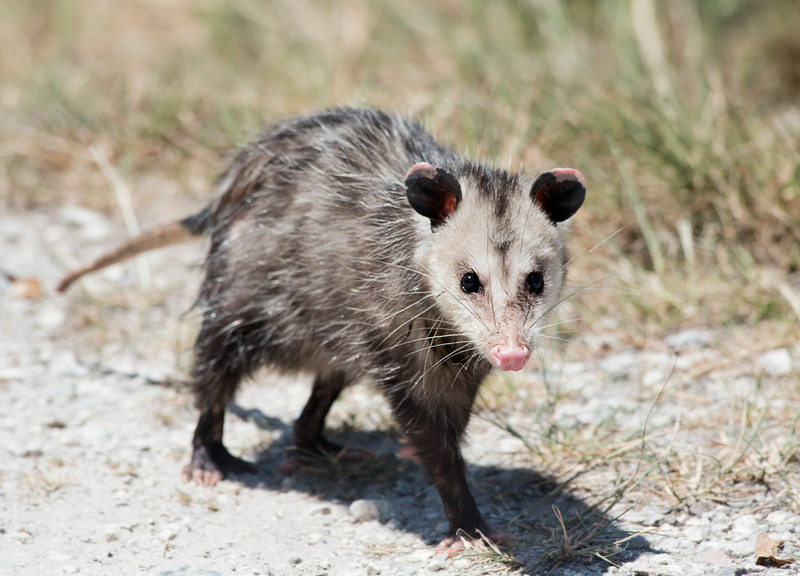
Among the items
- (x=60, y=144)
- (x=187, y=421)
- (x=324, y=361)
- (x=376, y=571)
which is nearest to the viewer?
(x=376, y=571)

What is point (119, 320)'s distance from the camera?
4871 millimetres

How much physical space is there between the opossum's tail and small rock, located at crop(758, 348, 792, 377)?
2494mm

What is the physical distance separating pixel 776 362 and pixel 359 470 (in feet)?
6.15

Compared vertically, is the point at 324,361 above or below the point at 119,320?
above

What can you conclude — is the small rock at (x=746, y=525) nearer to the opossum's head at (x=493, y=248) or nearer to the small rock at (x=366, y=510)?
the opossum's head at (x=493, y=248)

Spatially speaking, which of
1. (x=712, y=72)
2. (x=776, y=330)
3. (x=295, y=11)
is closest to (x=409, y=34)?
(x=295, y=11)

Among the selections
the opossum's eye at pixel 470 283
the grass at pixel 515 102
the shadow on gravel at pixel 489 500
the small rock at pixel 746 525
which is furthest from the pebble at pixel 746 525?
the grass at pixel 515 102

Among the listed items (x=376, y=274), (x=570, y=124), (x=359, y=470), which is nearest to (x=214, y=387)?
(x=359, y=470)

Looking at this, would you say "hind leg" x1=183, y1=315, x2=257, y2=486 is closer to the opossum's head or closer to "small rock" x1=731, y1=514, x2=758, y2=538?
the opossum's head

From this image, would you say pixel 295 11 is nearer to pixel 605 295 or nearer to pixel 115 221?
pixel 115 221

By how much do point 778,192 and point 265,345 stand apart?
8.95ft

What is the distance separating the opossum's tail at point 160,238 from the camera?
401cm

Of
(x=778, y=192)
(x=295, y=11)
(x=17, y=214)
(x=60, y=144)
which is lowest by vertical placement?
(x=17, y=214)

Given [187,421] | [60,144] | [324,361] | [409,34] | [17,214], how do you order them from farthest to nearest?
[409,34] → [60,144] → [17,214] → [187,421] → [324,361]
